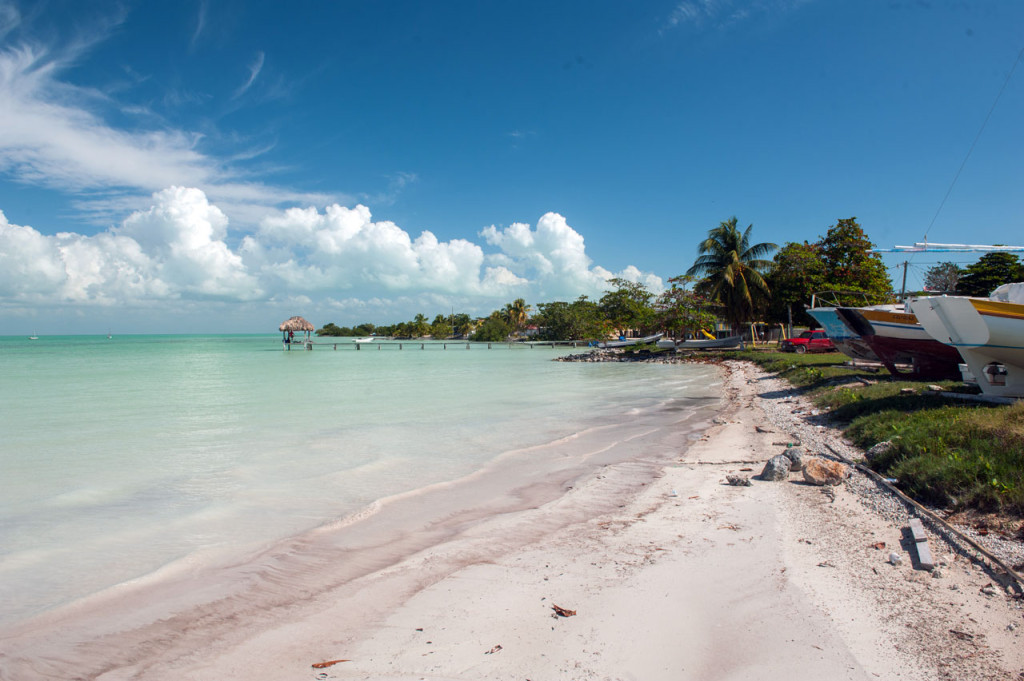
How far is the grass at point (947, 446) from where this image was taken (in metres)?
4.54

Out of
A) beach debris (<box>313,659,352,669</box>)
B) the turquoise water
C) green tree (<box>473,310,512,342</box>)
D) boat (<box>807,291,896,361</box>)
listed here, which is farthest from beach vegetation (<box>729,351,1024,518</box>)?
green tree (<box>473,310,512,342</box>)

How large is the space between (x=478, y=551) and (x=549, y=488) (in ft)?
7.31

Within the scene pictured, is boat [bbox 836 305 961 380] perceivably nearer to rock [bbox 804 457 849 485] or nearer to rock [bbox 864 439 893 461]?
rock [bbox 864 439 893 461]

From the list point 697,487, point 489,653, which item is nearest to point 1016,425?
point 697,487

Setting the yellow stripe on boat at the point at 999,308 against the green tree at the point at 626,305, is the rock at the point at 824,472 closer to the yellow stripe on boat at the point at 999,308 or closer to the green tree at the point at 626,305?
the yellow stripe on boat at the point at 999,308

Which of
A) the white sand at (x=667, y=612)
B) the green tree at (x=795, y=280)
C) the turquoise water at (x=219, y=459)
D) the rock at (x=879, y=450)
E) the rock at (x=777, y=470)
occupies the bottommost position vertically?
the turquoise water at (x=219, y=459)

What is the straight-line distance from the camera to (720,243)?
39.2 meters

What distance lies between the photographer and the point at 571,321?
245ft

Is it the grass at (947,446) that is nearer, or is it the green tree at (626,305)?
the grass at (947,446)

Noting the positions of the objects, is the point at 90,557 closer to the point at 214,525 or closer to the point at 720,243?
the point at 214,525

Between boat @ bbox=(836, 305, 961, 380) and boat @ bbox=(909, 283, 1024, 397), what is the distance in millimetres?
2916

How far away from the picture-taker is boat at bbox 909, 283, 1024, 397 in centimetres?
814

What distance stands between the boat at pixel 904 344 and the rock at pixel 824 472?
750 cm

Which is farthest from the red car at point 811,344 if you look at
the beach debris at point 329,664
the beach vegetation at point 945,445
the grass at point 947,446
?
the beach debris at point 329,664
